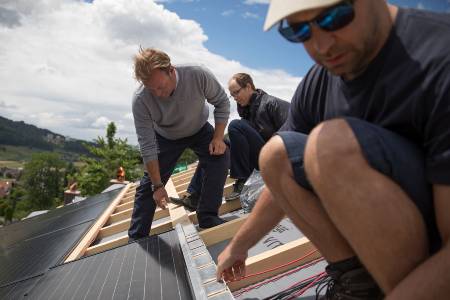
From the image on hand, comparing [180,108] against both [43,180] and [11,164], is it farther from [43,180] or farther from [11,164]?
[11,164]

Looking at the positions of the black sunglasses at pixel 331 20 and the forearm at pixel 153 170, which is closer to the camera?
the black sunglasses at pixel 331 20

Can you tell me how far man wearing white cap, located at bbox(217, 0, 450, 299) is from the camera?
88 cm

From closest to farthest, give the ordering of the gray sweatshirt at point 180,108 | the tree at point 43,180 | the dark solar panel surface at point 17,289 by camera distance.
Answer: the dark solar panel surface at point 17,289
the gray sweatshirt at point 180,108
the tree at point 43,180

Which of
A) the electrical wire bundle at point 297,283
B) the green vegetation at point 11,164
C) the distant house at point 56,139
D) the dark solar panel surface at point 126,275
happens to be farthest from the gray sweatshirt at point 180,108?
the distant house at point 56,139

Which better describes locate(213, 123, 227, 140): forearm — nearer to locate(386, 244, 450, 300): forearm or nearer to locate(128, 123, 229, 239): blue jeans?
locate(128, 123, 229, 239): blue jeans

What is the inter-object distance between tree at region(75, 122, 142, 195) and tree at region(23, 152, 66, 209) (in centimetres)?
2460

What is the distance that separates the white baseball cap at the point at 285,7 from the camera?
0.95 m

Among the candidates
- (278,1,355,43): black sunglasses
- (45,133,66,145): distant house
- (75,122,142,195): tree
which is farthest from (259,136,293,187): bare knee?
(45,133,66,145): distant house

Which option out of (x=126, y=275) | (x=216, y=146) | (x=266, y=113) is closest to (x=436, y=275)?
(x=126, y=275)

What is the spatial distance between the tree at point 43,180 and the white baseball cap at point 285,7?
52068mm

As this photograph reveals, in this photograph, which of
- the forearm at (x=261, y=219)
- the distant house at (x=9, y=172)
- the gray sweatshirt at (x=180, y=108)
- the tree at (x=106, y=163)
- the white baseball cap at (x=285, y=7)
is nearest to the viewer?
the white baseball cap at (x=285, y=7)

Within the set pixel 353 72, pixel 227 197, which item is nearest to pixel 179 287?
pixel 353 72

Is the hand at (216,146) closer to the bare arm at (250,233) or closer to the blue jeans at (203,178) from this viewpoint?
the blue jeans at (203,178)

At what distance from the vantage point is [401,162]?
94 cm
